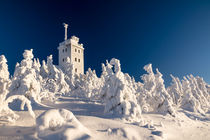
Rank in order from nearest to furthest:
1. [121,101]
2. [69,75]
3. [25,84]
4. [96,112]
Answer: [121,101] < [96,112] < [25,84] < [69,75]

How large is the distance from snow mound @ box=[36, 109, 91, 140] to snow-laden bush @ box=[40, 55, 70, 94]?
72.0 ft

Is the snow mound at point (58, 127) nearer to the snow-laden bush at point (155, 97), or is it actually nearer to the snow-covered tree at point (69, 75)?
the snow-laden bush at point (155, 97)

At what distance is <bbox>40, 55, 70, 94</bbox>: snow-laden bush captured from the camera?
100ft

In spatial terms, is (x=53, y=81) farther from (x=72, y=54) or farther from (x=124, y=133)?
(x=124, y=133)

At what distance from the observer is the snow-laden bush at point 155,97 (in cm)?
2041

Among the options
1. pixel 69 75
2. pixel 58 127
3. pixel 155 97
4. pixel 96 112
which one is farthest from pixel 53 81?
pixel 58 127

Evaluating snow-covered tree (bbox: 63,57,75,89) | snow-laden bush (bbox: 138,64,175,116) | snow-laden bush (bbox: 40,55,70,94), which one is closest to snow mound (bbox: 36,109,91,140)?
snow-laden bush (bbox: 138,64,175,116)

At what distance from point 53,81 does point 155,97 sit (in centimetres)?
2154

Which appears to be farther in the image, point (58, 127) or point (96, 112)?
point (96, 112)

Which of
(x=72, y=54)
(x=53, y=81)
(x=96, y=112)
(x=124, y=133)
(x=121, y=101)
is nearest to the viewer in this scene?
(x=124, y=133)

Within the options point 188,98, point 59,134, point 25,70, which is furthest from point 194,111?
point 25,70

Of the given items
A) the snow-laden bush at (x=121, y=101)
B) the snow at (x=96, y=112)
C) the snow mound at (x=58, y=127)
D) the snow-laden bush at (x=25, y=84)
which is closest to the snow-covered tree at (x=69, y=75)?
the snow at (x=96, y=112)

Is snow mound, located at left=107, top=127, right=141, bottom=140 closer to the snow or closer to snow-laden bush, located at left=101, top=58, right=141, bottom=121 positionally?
the snow

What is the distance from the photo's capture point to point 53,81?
32.3 m
